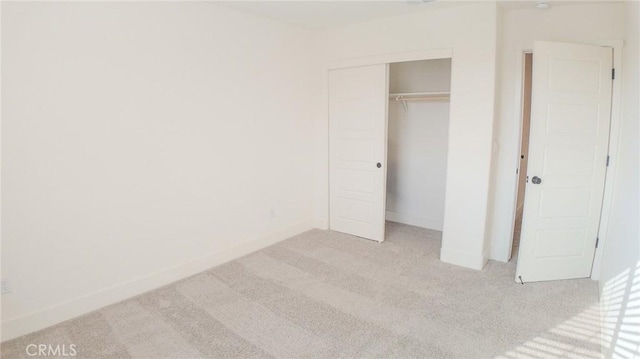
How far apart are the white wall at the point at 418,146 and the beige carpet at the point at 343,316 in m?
1.34

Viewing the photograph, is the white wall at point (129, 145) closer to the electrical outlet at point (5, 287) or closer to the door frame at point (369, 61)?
the electrical outlet at point (5, 287)

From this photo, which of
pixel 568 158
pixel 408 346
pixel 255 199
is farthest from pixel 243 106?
pixel 568 158

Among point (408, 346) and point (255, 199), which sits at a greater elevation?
point (255, 199)

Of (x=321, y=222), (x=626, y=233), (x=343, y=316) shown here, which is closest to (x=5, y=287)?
(x=343, y=316)

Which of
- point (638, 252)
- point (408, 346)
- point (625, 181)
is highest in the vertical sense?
point (625, 181)

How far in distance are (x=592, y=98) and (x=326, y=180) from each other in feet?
9.27

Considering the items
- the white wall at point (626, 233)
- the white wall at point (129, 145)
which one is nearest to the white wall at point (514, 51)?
the white wall at point (626, 233)

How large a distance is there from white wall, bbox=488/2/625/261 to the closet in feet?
2.90

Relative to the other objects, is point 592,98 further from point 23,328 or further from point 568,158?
point 23,328

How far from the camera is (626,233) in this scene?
226 cm

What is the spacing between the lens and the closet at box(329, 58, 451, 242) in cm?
408

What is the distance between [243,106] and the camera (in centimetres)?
364

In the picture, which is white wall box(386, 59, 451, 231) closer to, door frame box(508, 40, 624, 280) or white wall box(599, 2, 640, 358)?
door frame box(508, 40, 624, 280)

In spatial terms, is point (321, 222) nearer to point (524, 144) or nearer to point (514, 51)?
point (514, 51)
